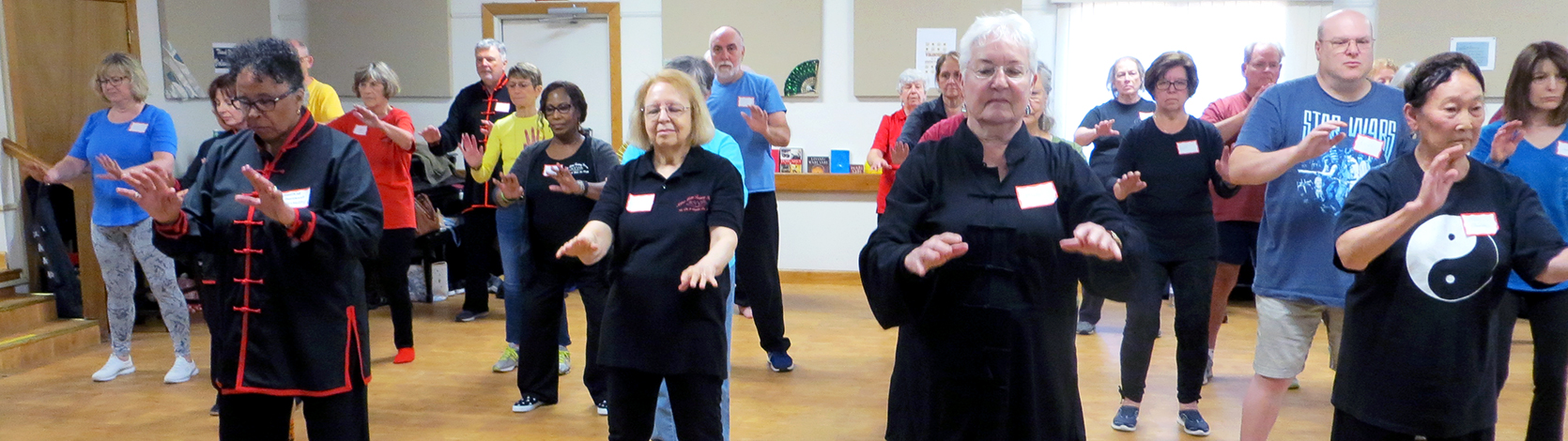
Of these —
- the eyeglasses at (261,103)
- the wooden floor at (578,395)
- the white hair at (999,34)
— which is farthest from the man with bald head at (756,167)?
the white hair at (999,34)

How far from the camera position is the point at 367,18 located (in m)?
7.78

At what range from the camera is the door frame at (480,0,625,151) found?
750 cm

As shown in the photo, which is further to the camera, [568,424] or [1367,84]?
[568,424]

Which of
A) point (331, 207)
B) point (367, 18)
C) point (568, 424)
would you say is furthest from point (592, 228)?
point (367, 18)

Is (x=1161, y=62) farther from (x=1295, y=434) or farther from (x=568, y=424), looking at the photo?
(x=568, y=424)

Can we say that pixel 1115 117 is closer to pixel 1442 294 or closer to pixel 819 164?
pixel 819 164

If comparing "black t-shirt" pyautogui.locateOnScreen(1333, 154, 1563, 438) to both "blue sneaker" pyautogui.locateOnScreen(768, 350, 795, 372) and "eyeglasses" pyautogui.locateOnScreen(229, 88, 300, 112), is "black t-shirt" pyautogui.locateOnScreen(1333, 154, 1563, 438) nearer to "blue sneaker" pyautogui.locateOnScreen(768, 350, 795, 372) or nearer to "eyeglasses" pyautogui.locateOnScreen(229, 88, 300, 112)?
"eyeglasses" pyautogui.locateOnScreen(229, 88, 300, 112)

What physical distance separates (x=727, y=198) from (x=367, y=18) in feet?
19.4

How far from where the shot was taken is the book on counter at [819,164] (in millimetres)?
7477

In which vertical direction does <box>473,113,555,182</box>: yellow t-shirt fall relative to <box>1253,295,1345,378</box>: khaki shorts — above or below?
above

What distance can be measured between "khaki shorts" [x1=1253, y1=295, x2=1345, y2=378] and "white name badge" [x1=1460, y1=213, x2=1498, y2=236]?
0.83 metres

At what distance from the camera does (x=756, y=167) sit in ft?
15.1

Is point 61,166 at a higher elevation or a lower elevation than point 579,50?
lower

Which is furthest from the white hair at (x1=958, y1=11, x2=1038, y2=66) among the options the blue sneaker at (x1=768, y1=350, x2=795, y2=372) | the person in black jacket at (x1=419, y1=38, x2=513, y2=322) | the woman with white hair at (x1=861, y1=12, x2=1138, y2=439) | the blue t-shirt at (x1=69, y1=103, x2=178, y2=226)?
the blue t-shirt at (x1=69, y1=103, x2=178, y2=226)
